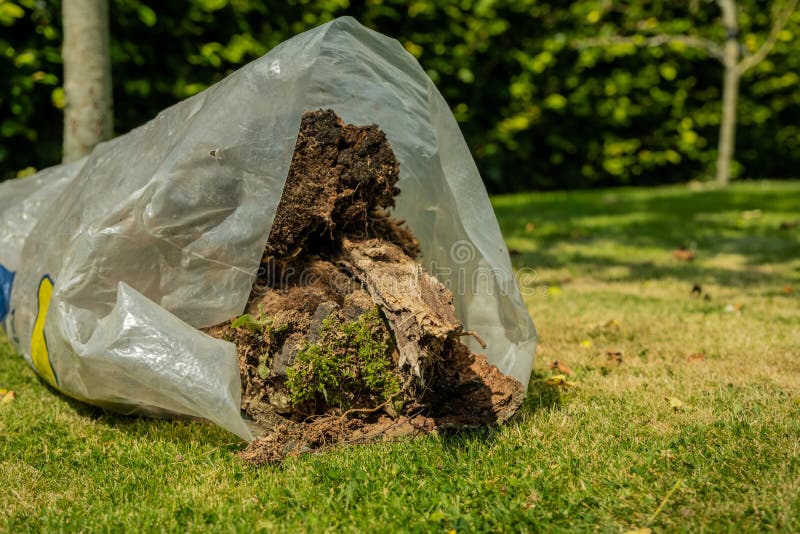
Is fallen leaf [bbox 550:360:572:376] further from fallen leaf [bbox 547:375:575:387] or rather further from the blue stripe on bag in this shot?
the blue stripe on bag

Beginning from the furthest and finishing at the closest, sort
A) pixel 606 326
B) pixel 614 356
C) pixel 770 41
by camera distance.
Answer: pixel 770 41 → pixel 606 326 → pixel 614 356

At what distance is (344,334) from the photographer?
87.9 inches

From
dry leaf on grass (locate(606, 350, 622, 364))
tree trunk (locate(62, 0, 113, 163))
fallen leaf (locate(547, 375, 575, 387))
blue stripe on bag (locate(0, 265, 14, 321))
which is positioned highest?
tree trunk (locate(62, 0, 113, 163))

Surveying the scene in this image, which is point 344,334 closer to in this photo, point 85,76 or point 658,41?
point 85,76

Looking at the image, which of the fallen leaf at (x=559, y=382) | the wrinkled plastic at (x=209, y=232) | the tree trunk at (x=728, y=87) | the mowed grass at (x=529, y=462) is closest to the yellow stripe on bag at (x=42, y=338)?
the wrinkled plastic at (x=209, y=232)

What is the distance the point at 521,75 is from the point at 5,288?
7269 mm

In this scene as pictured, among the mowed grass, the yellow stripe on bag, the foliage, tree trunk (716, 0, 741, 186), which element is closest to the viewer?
the mowed grass

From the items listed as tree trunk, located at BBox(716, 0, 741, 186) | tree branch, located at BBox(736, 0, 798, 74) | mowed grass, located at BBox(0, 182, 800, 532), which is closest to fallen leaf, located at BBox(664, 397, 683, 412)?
mowed grass, located at BBox(0, 182, 800, 532)

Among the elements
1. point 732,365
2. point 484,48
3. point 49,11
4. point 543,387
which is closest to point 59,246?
point 543,387

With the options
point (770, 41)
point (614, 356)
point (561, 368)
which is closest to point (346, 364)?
point (561, 368)

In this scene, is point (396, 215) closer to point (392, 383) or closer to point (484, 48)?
point (392, 383)

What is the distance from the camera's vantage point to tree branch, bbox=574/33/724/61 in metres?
9.59

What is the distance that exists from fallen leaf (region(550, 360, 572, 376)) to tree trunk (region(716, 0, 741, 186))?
8.98 m

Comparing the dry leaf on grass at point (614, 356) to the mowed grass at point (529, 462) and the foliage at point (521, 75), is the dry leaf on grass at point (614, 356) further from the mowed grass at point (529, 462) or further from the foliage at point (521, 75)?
the foliage at point (521, 75)
